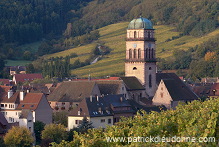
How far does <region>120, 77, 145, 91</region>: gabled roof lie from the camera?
89581mm

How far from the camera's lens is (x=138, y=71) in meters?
93.6

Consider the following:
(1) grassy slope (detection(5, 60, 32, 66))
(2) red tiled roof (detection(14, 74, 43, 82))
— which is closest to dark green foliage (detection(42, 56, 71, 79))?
(2) red tiled roof (detection(14, 74, 43, 82))

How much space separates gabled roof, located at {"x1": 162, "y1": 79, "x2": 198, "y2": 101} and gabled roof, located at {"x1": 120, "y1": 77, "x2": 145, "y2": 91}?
2.98 meters

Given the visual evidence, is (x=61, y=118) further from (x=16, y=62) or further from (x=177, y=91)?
(x=16, y=62)

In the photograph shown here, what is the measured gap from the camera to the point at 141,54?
93.4 metres

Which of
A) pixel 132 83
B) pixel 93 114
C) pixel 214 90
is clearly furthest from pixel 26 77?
pixel 93 114

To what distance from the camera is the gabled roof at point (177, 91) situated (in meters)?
89.7

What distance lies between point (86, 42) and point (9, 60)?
24360 millimetres

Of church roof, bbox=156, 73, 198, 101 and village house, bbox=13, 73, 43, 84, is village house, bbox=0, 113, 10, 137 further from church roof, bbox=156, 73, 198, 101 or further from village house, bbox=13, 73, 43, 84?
village house, bbox=13, 73, 43, 84

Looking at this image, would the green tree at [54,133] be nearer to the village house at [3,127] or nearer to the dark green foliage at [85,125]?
the dark green foliage at [85,125]

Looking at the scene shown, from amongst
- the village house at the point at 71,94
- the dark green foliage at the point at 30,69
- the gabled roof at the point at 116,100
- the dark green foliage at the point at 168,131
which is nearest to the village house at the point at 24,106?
the village house at the point at 71,94

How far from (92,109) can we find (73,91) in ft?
40.0

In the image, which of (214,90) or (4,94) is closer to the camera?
(4,94)

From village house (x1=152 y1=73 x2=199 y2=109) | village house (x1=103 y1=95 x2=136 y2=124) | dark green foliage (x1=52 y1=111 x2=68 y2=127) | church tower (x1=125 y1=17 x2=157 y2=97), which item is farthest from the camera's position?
church tower (x1=125 y1=17 x2=157 y2=97)
